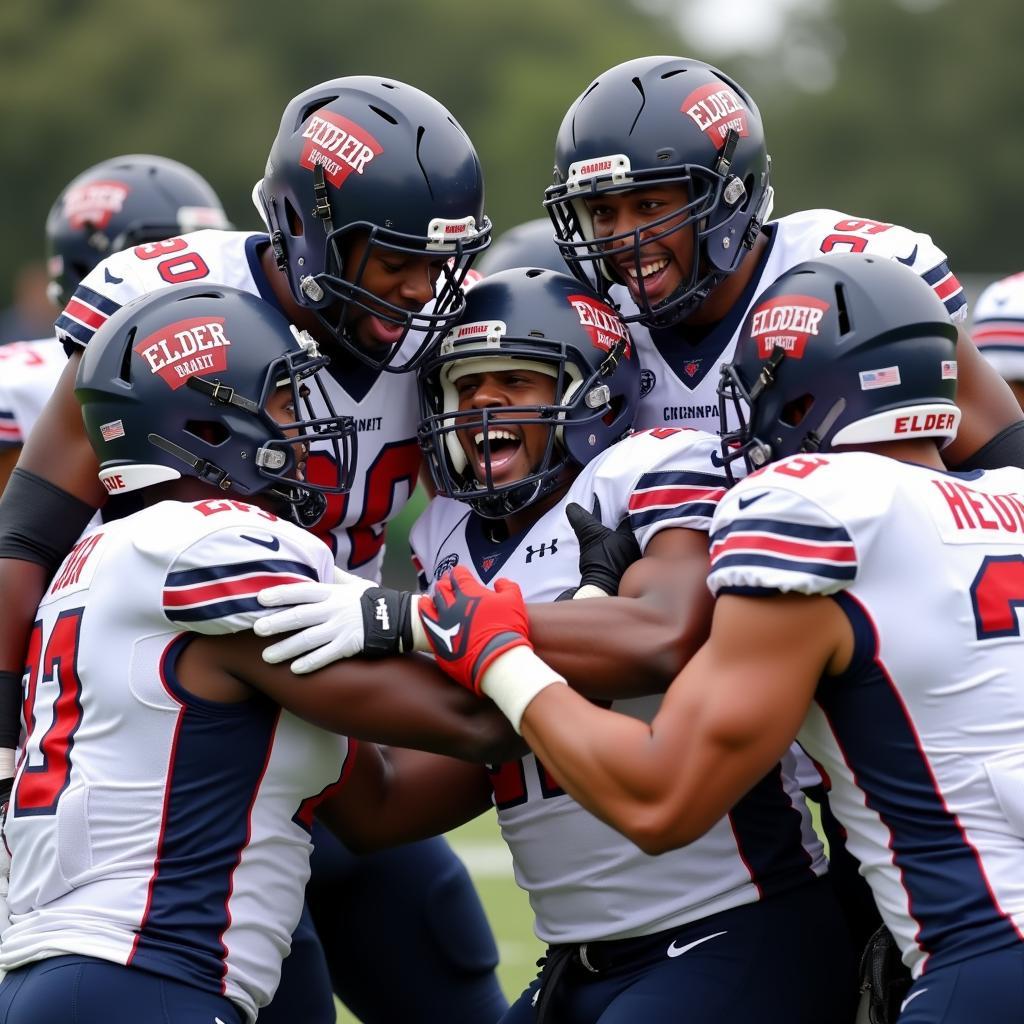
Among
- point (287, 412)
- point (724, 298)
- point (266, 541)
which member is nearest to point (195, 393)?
point (287, 412)

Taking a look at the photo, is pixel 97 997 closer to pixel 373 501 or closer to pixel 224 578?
pixel 224 578

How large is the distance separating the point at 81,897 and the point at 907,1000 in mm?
1574

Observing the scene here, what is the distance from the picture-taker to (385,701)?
3387 millimetres

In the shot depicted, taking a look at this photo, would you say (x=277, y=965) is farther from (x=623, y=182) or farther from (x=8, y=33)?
(x=8, y=33)

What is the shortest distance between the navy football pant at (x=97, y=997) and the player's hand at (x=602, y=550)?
45.0 inches

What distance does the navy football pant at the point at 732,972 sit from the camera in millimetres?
3438

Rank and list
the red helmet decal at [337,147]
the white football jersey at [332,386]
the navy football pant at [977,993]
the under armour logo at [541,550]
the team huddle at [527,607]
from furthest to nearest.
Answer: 1. the white football jersey at [332,386]
2. the red helmet decal at [337,147]
3. the under armour logo at [541,550]
4. the team huddle at [527,607]
5. the navy football pant at [977,993]

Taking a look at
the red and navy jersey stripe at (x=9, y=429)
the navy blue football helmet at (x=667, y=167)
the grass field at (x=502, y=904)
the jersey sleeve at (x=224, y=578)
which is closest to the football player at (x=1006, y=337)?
the navy blue football helmet at (x=667, y=167)

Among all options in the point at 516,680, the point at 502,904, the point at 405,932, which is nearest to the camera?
the point at 516,680

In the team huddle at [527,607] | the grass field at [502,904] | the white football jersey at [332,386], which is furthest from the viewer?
the grass field at [502,904]

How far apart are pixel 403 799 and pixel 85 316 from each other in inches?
55.5

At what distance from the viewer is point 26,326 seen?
45.8 feet

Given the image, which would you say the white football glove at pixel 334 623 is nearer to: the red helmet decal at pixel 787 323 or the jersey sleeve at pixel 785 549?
the jersey sleeve at pixel 785 549

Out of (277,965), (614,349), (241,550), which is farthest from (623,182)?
(277,965)
